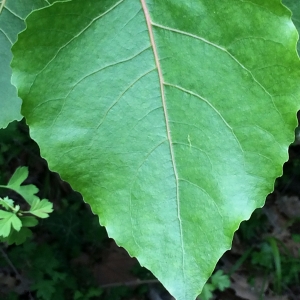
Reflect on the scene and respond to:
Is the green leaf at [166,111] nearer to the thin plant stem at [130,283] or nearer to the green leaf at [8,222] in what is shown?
the green leaf at [8,222]

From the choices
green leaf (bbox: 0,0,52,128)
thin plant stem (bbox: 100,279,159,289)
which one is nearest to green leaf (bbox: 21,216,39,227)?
green leaf (bbox: 0,0,52,128)

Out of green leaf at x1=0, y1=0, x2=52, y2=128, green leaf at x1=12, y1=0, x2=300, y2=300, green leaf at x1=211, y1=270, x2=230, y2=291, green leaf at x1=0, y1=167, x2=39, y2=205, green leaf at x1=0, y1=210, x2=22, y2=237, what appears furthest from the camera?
green leaf at x1=211, y1=270, x2=230, y2=291

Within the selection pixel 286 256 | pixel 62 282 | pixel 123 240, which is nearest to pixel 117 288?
pixel 62 282

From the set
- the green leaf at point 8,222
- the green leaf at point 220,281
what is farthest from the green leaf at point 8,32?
the green leaf at point 220,281

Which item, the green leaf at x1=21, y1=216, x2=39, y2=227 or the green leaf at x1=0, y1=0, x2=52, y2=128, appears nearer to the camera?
the green leaf at x1=0, y1=0, x2=52, y2=128

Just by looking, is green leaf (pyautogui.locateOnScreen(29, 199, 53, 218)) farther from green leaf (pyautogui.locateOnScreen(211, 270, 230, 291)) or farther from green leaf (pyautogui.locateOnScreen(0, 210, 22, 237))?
green leaf (pyautogui.locateOnScreen(211, 270, 230, 291))

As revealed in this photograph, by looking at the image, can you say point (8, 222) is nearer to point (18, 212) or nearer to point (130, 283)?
point (18, 212)

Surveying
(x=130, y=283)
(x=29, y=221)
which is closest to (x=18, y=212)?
(x=29, y=221)
